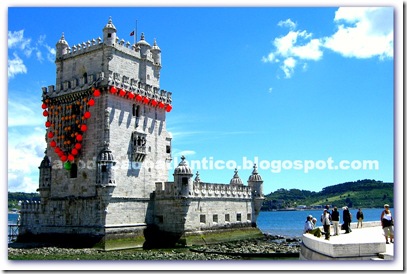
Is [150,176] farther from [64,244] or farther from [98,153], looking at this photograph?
[64,244]

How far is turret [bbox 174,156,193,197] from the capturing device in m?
42.2

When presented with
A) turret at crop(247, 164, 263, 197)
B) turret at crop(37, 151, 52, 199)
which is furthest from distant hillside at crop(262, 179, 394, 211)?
turret at crop(37, 151, 52, 199)

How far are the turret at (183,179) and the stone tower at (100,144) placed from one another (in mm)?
2977

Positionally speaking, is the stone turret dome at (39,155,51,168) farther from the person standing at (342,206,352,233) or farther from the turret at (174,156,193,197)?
the person standing at (342,206,352,233)

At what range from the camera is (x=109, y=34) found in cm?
4175

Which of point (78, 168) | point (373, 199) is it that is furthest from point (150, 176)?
point (373, 199)

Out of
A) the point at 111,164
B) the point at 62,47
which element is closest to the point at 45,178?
the point at 111,164

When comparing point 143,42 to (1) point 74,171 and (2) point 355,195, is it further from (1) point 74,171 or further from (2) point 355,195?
(2) point 355,195

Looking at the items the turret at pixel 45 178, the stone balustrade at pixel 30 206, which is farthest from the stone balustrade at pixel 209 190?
the stone balustrade at pixel 30 206

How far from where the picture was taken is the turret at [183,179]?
42.2 m

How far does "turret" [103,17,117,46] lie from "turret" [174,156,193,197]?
40.5 feet

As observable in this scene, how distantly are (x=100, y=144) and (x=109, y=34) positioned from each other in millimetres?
9790

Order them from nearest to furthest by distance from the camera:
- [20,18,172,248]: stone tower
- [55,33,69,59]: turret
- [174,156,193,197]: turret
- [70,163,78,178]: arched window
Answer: [20,18,172,248]: stone tower → [70,163,78,178]: arched window → [174,156,193,197]: turret → [55,33,69,59]: turret

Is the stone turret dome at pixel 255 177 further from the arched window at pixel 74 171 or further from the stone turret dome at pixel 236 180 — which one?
the arched window at pixel 74 171
